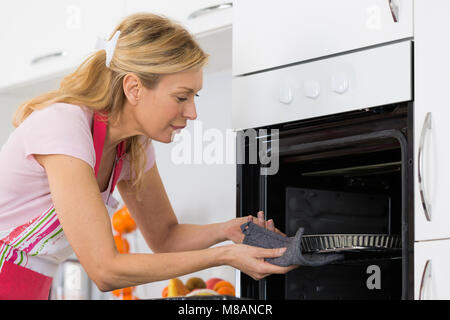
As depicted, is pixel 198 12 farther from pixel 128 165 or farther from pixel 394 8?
pixel 394 8

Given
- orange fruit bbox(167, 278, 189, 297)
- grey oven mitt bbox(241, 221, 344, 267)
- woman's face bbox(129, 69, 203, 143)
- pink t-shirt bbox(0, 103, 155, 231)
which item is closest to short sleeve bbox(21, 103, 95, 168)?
pink t-shirt bbox(0, 103, 155, 231)

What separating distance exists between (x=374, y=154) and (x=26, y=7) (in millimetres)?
1398

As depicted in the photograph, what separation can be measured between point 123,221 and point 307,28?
1.14 meters

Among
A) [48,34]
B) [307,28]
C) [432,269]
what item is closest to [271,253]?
[432,269]

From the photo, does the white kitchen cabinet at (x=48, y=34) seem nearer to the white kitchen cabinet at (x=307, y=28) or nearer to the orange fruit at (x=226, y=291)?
the white kitchen cabinet at (x=307, y=28)

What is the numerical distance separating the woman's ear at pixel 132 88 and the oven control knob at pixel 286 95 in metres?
0.27

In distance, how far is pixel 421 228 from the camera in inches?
45.7

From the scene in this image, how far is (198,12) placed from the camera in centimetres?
177

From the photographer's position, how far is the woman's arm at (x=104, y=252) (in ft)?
3.95

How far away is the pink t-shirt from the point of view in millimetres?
1296

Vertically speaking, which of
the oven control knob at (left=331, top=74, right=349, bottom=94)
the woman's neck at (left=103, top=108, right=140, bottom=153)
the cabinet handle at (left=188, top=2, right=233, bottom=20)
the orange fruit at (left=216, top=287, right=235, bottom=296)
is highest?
the cabinet handle at (left=188, top=2, right=233, bottom=20)

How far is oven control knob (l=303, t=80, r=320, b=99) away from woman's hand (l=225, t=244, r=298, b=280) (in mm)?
328

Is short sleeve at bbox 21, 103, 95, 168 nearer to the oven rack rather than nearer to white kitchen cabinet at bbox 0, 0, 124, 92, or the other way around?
the oven rack
